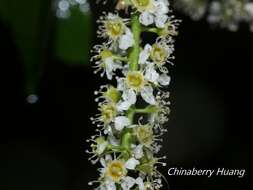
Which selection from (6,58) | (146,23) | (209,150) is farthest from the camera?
(209,150)

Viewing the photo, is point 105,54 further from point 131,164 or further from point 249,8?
point 249,8

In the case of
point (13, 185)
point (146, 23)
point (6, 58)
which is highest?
point (6, 58)

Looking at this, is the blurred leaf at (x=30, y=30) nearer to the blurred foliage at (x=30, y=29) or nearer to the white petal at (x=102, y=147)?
the blurred foliage at (x=30, y=29)

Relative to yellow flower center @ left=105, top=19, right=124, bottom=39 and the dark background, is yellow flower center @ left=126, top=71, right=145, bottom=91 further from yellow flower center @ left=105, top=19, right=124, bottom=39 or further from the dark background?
the dark background

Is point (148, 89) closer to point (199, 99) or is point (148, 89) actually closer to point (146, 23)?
point (146, 23)

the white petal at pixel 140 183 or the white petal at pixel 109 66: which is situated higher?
the white petal at pixel 109 66

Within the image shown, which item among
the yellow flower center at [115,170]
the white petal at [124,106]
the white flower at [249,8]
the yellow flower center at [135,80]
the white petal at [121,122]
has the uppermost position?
the white flower at [249,8]

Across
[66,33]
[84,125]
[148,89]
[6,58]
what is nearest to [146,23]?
[148,89]

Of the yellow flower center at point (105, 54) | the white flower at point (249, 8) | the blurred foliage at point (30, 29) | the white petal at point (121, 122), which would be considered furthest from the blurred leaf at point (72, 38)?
the white petal at point (121, 122)
